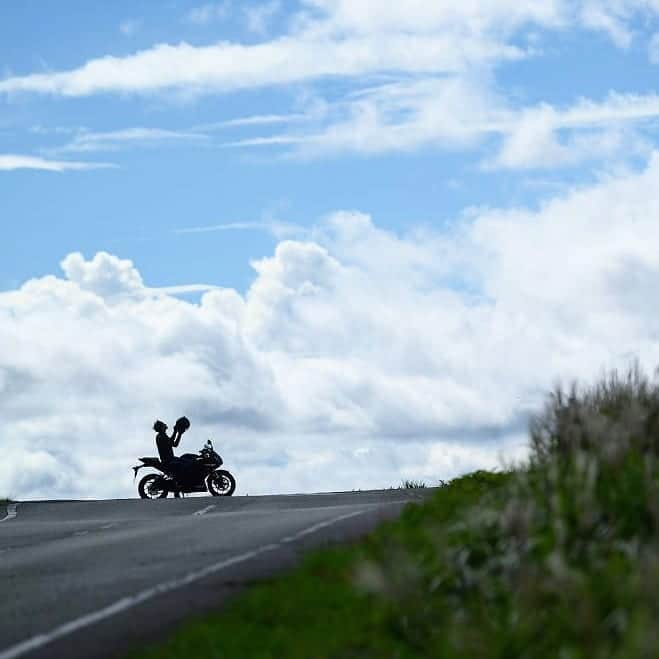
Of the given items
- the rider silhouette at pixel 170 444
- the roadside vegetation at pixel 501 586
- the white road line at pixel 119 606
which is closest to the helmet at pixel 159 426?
the rider silhouette at pixel 170 444

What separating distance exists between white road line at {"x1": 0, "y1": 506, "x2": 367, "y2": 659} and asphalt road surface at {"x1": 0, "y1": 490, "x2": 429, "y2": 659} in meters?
0.01

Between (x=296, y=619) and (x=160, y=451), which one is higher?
(x=160, y=451)

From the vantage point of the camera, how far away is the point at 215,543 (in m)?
18.0

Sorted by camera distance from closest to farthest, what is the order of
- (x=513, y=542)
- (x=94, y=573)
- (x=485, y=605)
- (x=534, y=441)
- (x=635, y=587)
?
1. (x=635, y=587)
2. (x=485, y=605)
3. (x=513, y=542)
4. (x=94, y=573)
5. (x=534, y=441)

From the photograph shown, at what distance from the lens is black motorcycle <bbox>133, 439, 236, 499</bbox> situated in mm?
33625

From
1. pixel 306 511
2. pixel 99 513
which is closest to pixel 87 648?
pixel 306 511

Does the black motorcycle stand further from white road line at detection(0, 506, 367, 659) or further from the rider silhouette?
white road line at detection(0, 506, 367, 659)

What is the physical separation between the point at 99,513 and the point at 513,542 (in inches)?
694

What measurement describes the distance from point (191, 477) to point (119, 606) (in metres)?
20.9

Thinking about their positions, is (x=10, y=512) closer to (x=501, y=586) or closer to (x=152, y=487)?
(x=152, y=487)

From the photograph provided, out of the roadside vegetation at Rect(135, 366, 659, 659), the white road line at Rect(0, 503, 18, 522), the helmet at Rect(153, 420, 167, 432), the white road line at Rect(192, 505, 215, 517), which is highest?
the helmet at Rect(153, 420, 167, 432)

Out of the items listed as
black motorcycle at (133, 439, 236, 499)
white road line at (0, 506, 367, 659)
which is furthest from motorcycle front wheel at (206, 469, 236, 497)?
white road line at (0, 506, 367, 659)

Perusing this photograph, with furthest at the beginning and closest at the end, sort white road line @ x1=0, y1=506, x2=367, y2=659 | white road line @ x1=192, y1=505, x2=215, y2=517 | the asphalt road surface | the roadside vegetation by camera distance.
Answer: white road line @ x1=192, y1=505, x2=215, y2=517 < the asphalt road surface < white road line @ x1=0, y1=506, x2=367, y2=659 < the roadside vegetation

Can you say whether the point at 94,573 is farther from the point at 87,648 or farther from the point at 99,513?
the point at 99,513
